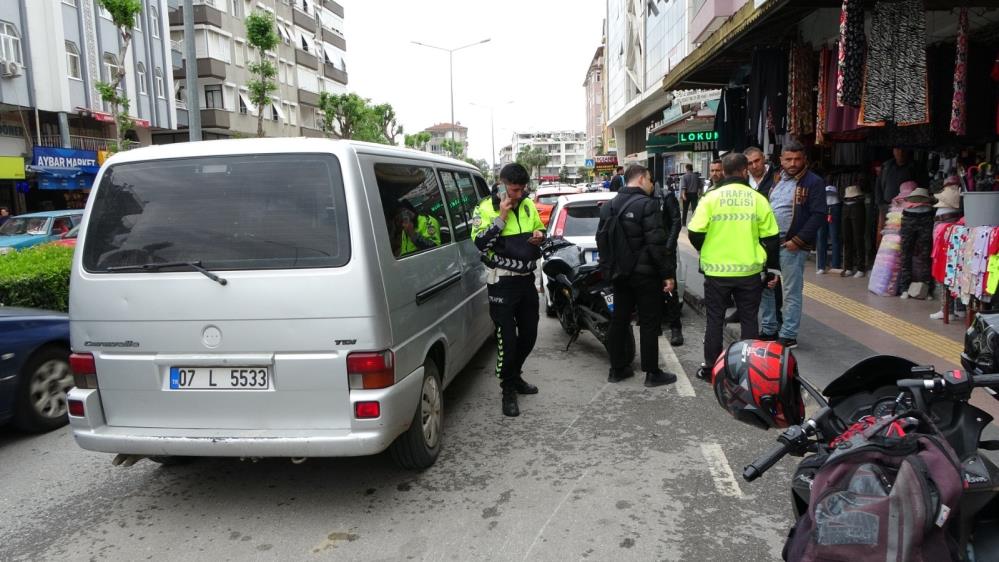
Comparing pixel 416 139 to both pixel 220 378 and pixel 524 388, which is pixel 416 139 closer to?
pixel 524 388

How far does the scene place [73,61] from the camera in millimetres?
24859

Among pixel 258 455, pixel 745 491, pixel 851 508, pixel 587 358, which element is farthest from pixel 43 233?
pixel 851 508

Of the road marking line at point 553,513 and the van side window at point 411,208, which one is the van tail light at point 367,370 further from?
the road marking line at point 553,513

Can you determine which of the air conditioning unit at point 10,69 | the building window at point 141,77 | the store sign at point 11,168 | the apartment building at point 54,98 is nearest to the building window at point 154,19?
the apartment building at point 54,98

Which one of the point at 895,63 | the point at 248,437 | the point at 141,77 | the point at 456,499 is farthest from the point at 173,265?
the point at 141,77

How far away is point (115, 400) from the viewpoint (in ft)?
11.7

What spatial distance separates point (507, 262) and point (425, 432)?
58.6 inches

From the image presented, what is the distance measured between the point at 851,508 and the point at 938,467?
219 millimetres

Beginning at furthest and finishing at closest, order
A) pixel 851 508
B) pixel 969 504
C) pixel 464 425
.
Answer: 1. pixel 464 425
2. pixel 969 504
3. pixel 851 508

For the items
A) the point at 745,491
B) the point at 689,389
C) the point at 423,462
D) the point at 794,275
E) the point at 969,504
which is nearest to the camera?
the point at 969,504

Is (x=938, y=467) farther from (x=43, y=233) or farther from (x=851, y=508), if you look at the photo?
(x=43, y=233)

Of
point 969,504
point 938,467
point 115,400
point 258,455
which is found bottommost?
point 258,455

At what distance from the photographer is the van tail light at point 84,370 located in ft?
Answer: 11.7

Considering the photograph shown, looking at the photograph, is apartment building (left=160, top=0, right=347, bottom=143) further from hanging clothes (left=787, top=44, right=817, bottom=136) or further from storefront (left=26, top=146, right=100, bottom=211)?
hanging clothes (left=787, top=44, right=817, bottom=136)
